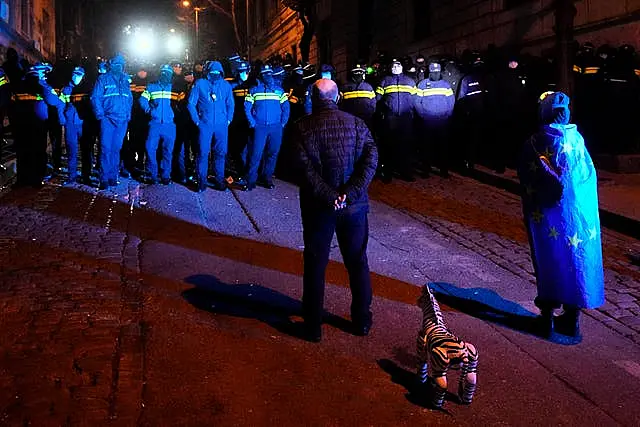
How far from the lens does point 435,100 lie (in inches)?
480

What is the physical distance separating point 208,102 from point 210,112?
0.53 feet

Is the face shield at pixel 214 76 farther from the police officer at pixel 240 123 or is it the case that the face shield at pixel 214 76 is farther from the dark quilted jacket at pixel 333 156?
the dark quilted jacket at pixel 333 156

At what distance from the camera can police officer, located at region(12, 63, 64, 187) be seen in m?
10.9

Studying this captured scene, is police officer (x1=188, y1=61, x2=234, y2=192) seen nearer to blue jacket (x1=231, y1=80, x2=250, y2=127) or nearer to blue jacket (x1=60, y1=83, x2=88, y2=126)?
blue jacket (x1=231, y1=80, x2=250, y2=127)

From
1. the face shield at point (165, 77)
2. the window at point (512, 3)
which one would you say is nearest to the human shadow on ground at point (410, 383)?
the face shield at point (165, 77)

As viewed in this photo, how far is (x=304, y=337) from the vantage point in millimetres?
5137

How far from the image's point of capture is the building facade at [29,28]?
2294 centimetres

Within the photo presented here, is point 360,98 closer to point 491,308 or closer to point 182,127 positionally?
point 182,127

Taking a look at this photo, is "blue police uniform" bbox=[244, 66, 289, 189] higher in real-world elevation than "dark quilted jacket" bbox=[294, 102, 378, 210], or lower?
higher

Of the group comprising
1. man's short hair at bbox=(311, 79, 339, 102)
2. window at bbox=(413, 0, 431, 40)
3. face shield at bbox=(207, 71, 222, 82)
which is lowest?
man's short hair at bbox=(311, 79, 339, 102)

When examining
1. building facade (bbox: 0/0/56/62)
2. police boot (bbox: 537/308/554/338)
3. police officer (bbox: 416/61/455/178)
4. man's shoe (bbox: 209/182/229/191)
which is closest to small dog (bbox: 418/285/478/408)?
police boot (bbox: 537/308/554/338)

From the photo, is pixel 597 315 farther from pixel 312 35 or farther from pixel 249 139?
pixel 312 35

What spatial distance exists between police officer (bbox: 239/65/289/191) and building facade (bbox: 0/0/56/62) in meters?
13.1

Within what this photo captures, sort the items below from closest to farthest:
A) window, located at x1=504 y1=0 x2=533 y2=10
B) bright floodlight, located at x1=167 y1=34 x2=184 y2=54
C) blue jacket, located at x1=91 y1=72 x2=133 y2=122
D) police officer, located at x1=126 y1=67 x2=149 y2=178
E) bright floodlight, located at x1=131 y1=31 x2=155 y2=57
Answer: blue jacket, located at x1=91 y1=72 x2=133 y2=122 → police officer, located at x1=126 y1=67 x2=149 y2=178 → window, located at x1=504 y1=0 x2=533 y2=10 → bright floodlight, located at x1=131 y1=31 x2=155 y2=57 → bright floodlight, located at x1=167 y1=34 x2=184 y2=54
